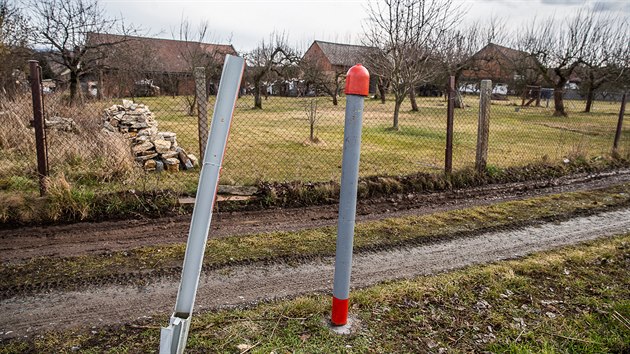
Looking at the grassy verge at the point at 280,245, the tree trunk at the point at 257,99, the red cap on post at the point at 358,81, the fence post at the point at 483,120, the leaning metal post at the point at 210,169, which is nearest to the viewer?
the leaning metal post at the point at 210,169

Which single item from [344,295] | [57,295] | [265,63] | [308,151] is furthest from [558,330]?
[265,63]

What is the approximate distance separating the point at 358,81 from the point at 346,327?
1678 mm

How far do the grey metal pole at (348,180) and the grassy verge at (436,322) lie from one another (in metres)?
0.23

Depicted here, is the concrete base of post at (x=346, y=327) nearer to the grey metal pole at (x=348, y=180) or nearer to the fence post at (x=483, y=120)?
the grey metal pole at (x=348, y=180)

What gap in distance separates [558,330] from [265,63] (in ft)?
91.5

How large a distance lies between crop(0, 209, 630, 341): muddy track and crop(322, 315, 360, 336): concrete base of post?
55 centimetres

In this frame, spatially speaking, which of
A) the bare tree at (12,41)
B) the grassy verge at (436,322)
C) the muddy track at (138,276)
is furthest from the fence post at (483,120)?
the bare tree at (12,41)

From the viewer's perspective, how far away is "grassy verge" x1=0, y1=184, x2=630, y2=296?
11.7 ft

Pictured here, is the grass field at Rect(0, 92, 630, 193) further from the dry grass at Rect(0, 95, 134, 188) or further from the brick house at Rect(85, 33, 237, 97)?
the brick house at Rect(85, 33, 237, 97)

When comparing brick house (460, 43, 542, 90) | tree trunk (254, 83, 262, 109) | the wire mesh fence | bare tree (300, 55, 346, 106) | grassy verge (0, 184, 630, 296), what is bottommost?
grassy verge (0, 184, 630, 296)

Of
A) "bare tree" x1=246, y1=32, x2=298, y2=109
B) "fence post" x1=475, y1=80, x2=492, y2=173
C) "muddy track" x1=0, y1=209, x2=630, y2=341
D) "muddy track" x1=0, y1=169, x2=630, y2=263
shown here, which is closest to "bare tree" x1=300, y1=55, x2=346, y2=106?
"bare tree" x1=246, y1=32, x2=298, y2=109

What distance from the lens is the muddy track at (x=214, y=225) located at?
422cm

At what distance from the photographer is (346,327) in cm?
284

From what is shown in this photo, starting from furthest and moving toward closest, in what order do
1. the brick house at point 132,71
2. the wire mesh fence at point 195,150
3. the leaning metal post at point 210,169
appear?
the brick house at point 132,71 < the wire mesh fence at point 195,150 < the leaning metal post at point 210,169
